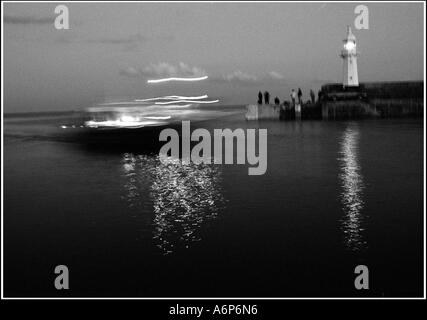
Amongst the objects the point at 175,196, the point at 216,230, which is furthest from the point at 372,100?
the point at 216,230

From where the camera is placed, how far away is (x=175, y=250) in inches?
465

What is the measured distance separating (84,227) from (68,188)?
6590 mm

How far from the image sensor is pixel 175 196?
17891 millimetres

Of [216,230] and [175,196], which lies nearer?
[216,230]

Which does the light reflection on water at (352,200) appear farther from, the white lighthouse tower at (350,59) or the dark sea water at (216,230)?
the white lighthouse tower at (350,59)

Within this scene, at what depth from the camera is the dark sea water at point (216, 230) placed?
10.4 meters

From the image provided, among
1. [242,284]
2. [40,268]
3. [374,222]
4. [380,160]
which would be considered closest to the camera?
[242,284]

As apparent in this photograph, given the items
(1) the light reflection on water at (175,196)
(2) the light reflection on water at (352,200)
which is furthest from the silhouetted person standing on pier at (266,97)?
(1) the light reflection on water at (175,196)

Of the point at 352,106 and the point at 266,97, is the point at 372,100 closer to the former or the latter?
the point at 352,106

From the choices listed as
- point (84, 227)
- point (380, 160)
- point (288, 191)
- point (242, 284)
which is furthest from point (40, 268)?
point (380, 160)

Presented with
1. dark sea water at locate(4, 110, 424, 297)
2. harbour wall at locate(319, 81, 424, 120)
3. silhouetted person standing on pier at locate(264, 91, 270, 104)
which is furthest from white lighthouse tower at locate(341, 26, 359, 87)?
dark sea water at locate(4, 110, 424, 297)

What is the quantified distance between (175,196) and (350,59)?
221ft

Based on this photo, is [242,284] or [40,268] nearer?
[242,284]

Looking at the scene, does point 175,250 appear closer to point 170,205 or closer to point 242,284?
point 242,284
